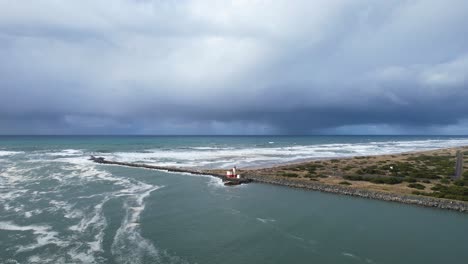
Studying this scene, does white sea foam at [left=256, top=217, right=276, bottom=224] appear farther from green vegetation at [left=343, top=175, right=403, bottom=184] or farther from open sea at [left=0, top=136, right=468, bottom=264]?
green vegetation at [left=343, top=175, right=403, bottom=184]

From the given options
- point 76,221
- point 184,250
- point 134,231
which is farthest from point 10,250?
point 184,250

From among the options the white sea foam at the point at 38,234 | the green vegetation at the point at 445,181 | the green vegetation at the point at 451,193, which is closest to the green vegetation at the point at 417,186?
the green vegetation at the point at 451,193

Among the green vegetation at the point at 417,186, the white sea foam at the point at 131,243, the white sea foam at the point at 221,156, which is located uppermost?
the white sea foam at the point at 221,156

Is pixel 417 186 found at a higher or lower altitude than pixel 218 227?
higher

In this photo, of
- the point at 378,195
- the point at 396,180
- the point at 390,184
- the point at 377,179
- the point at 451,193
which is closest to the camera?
the point at 451,193

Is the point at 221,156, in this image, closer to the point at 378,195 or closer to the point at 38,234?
the point at 378,195

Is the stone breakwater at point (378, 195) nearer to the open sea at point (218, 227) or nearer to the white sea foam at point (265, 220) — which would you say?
the open sea at point (218, 227)

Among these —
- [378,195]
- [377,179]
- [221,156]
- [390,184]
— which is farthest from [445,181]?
[221,156]

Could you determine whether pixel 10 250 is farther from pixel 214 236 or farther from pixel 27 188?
pixel 27 188
